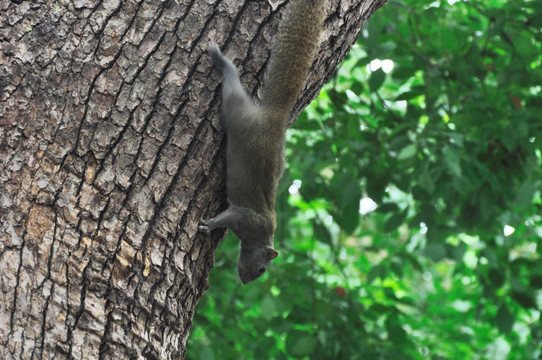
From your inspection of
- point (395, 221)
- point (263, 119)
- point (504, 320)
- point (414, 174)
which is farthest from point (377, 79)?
point (504, 320)

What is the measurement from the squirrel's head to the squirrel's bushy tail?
1.03 meters

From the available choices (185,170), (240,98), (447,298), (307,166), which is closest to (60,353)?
(185,170)

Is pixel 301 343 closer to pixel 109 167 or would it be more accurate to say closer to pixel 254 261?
pixel 254 261

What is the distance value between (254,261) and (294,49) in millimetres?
1364

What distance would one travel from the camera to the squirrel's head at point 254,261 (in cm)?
294

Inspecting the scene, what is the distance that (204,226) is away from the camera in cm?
171

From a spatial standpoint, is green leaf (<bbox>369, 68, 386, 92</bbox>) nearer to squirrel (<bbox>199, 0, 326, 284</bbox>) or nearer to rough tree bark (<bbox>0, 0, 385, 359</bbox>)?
squirrel (<bbox>199, 0, 326, 284</bbox>)

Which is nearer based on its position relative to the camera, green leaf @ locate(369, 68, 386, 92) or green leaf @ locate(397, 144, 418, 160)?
green leaf @ locate(397, 144, 418, 160)

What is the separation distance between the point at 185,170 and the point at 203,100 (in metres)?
0.21

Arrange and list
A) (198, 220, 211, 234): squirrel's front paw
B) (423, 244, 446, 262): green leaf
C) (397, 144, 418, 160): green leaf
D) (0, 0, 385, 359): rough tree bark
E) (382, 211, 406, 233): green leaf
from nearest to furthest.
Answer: (0, 0, 385, 359): rough tree bark
(198, 220, 211, 234): squirrel's front paw
(397, 144, 418, 160): green leaf
(423, 244, 446, 262): green leaf
(382, 211, 406, 233): green leaf

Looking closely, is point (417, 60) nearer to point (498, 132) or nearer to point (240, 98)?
point (498, 132)

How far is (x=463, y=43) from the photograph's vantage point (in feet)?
12.1

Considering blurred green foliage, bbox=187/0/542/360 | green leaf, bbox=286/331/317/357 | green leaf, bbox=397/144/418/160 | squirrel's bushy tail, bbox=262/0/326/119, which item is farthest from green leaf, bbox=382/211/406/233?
squirrel's bushy tail, bbox=262/0/326/119

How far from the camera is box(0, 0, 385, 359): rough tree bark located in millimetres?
1423
